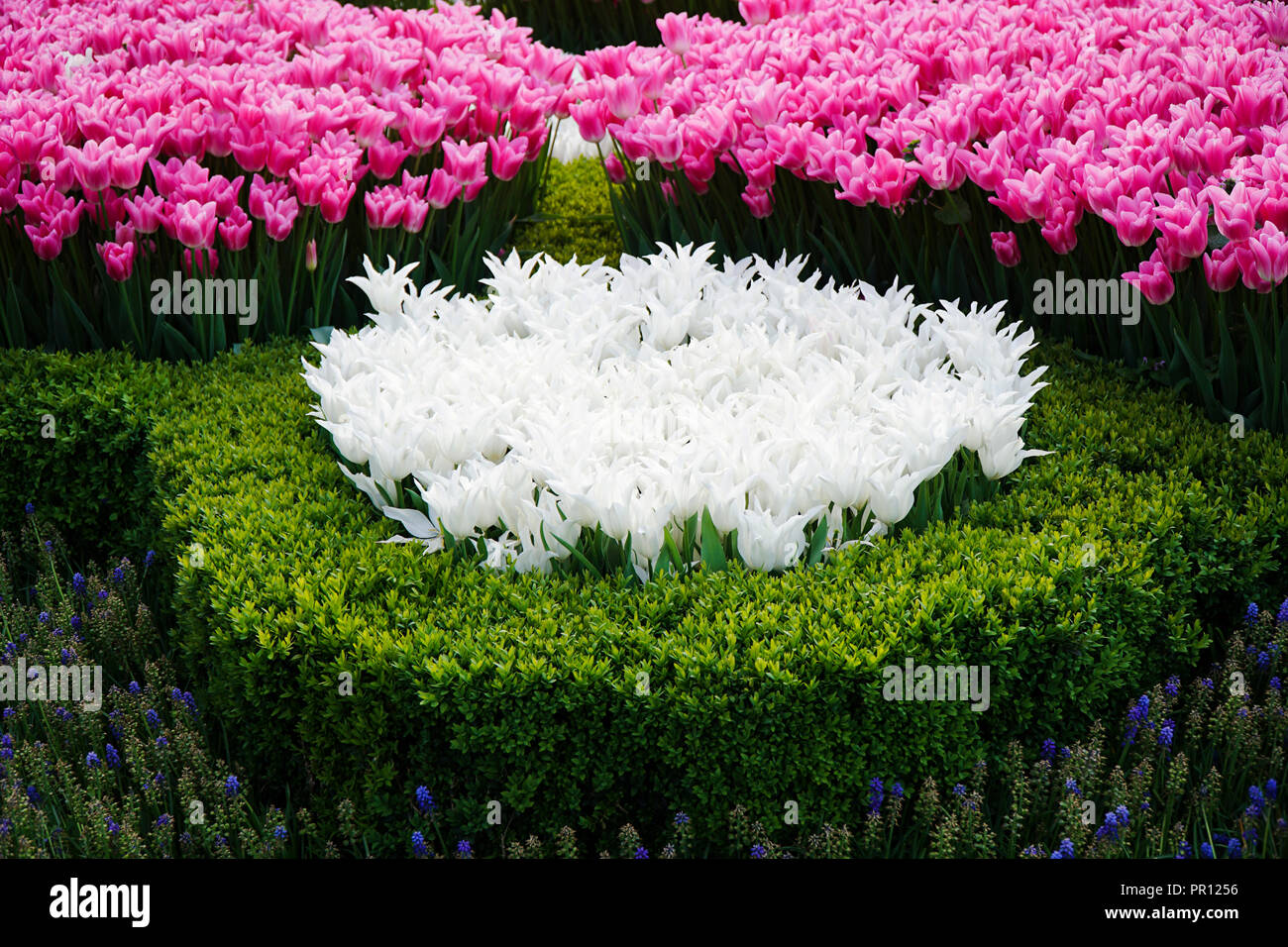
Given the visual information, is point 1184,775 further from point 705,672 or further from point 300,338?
point 300,338

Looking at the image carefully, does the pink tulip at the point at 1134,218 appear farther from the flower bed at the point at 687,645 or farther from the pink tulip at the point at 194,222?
the pink tulip at the point at 194,222

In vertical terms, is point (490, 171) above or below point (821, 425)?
above

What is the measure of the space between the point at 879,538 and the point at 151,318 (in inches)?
128

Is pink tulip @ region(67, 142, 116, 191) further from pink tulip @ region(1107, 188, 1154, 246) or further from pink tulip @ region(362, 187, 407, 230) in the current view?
pink tulip @ region(1107, 188, 1154, 246)

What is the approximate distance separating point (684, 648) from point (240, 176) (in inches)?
123

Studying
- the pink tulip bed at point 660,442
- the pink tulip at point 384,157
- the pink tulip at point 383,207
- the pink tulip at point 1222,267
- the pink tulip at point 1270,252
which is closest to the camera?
the pink tulip bed at point 660,442

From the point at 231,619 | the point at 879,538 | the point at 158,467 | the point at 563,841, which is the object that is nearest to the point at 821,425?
the point at 879,538

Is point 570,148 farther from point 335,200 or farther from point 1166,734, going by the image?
point 1166,734

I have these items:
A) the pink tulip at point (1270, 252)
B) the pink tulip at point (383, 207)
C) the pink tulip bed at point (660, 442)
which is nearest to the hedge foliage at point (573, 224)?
the pink tulip bed at point (660, 442)

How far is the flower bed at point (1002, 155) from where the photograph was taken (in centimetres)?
446

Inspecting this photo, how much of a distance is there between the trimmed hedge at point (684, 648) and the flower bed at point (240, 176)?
5.26 ft

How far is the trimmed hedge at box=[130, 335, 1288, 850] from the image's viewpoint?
3188mm

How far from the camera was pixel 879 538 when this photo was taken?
3.72 metres

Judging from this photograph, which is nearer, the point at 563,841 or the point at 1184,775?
the point at 563,841
